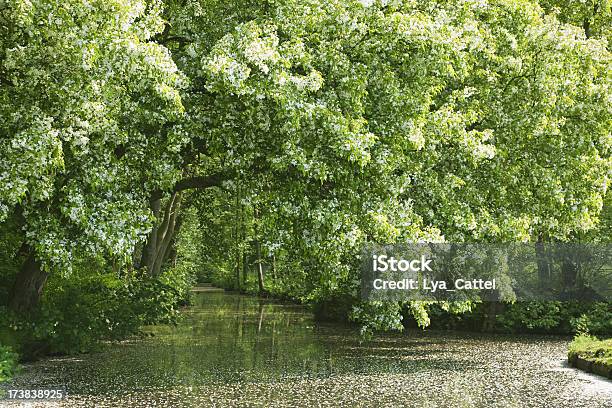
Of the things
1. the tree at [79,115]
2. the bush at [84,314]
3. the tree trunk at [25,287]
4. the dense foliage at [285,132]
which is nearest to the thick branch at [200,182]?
the dense foliage at [285,132]

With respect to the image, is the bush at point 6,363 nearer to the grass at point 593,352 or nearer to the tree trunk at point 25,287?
the tree trunk at point 25,287

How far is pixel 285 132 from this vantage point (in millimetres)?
14133

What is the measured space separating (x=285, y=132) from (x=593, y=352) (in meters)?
9.30

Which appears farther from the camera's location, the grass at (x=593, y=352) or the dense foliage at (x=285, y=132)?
the grass at (x=593, y=352)

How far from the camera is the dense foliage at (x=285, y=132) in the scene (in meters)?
12.9

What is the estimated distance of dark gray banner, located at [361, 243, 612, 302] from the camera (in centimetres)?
1692

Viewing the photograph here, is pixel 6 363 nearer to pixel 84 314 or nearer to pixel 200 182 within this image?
pixel 84 314

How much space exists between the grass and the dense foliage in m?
3.08

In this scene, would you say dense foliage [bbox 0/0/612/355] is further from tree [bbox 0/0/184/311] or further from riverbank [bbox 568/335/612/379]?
riverbank [bbox 568/335/612/379]

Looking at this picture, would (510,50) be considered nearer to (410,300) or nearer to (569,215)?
(569,215)

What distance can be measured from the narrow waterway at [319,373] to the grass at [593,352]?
1.71ft

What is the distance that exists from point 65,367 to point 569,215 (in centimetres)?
1282

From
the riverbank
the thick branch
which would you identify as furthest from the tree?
the riverbank

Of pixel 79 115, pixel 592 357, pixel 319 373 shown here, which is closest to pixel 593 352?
pixel 592 357
